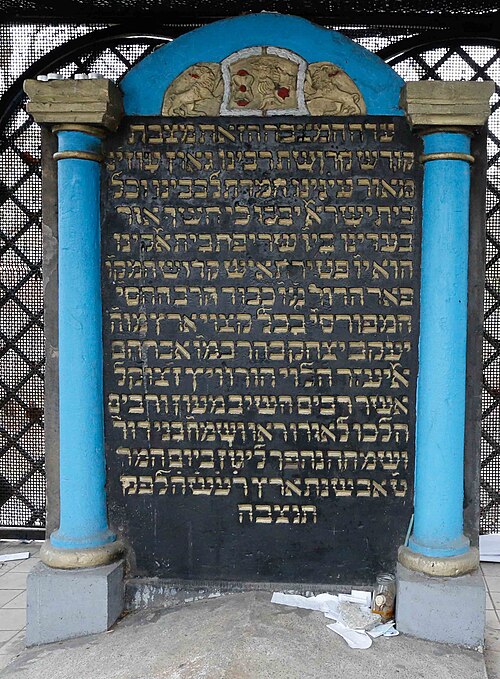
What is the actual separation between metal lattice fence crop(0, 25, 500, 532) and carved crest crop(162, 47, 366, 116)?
227cm

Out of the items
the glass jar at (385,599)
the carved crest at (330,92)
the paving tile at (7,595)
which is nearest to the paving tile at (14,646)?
the paving tile at (7,595)

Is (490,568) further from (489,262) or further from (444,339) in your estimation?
(489,262)

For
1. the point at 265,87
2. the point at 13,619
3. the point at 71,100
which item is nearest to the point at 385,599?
the point at 13,619

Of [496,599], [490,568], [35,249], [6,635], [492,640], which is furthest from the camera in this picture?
[35,249]

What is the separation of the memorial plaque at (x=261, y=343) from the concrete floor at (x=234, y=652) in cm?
38

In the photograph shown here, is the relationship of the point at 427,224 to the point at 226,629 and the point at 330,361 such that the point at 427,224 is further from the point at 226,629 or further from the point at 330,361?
the point at 226,629

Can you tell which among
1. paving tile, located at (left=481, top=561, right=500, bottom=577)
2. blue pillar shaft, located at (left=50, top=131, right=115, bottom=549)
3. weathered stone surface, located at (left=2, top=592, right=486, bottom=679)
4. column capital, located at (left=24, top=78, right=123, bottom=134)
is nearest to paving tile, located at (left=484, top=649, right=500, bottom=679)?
weathered stone surface, located at (left=2, top=592, right=486, bottom=679)

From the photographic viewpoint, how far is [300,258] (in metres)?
4.08

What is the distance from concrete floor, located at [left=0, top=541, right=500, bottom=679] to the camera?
3270mm

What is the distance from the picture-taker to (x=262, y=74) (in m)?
4.04

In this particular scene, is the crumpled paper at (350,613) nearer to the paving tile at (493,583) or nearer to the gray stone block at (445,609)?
the gray stone block at (445,609)

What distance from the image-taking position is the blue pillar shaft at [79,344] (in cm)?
393

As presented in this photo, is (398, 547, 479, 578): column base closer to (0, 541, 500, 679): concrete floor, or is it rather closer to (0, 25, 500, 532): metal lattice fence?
(0, 541, 500, 679): concrete floor

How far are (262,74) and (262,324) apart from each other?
168 centimetres
